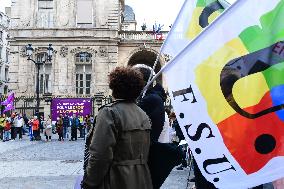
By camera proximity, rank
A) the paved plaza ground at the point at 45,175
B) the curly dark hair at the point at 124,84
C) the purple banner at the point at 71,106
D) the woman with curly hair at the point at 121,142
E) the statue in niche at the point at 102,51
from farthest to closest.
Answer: the statue in niche at the point at 102,51, the purple banner at the point at 71,106, the paved plaza ground at the point at 45,175, the curly dark hair at the point at 124,84, the woman with curly hair at the point at 121,142

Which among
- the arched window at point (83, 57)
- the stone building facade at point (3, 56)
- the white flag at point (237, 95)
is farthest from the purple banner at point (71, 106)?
the white flag at point (237, 95)

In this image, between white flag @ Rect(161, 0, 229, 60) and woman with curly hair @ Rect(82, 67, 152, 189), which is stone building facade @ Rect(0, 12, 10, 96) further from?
woman with curly hair @ Rect(82, 67, 152, 189)

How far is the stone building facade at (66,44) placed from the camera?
1517 inches

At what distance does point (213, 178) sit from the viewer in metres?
3.72

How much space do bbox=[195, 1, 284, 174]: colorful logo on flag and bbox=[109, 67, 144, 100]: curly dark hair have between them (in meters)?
0.59

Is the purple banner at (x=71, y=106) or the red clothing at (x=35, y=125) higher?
the purple banner at (x=71, y=106)

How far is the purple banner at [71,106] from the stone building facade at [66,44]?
3.24 ft

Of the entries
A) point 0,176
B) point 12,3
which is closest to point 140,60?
point 12,3

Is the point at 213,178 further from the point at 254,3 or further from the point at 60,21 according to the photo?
the point at 60,21

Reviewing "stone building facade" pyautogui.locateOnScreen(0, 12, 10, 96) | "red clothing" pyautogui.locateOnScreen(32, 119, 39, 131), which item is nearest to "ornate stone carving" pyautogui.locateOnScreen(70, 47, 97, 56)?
"red clothing" pyautogui.locateOnScreen(32, 119, 39, 131)

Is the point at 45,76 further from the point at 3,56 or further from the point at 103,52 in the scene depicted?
the point at 3,56

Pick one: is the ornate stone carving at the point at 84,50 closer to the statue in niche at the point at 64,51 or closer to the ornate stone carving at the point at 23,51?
the statue in niche at the point at 64,51

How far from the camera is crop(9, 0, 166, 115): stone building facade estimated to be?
126 feet

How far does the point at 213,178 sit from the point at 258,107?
2.14 feet
